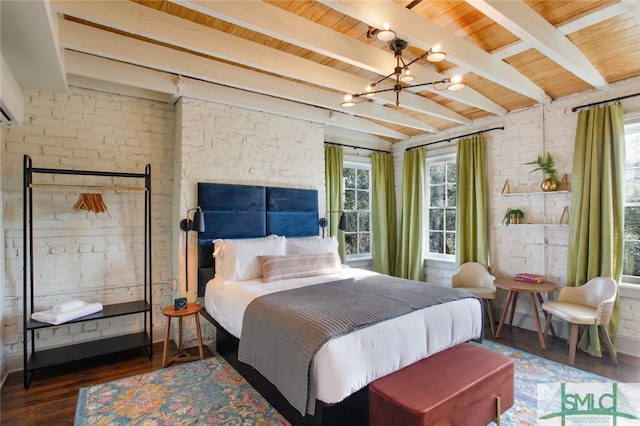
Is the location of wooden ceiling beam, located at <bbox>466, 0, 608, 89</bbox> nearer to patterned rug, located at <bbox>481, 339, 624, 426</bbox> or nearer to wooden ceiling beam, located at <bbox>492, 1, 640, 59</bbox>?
wooden ceiling beam, located at <bbox>492, 1, 640, 59</bbox>

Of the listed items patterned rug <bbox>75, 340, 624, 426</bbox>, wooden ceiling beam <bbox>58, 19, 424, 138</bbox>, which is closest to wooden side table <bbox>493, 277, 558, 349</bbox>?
patterned rug <bbox>75, 340, 624, 426</bbox>

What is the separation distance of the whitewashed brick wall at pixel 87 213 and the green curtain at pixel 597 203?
4260 mm

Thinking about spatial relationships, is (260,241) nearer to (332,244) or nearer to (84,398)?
(332,244)

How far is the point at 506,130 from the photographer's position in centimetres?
410

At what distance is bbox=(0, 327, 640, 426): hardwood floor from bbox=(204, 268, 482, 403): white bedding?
2.96 ft

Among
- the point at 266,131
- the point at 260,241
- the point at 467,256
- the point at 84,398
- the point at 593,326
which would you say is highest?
the point at 266,131

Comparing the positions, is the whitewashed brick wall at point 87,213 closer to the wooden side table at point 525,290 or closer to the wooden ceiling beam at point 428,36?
the wooden ceiling beam at point 428,36

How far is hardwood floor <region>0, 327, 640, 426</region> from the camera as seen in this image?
7.54ft

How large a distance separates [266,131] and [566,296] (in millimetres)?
3674

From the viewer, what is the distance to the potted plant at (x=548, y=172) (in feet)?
11.8

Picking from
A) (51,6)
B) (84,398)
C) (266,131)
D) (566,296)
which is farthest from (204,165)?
(566,296)

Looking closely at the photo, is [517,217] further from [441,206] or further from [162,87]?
[162,87]

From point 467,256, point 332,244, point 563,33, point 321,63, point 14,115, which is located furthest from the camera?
point 467,256

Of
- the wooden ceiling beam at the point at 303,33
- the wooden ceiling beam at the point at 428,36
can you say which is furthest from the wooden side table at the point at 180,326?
the wooden ceiling beam at the point at 428,36
